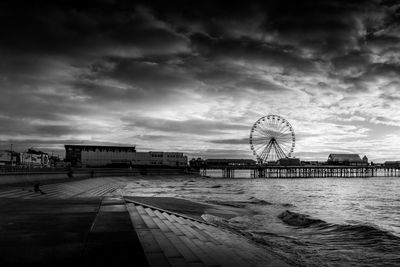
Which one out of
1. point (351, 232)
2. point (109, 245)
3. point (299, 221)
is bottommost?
point (299, 221)

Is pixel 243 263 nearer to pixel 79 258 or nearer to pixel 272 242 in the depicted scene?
pixel 79 258

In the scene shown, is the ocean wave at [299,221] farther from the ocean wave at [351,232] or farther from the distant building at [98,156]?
the distant building at [98,156]

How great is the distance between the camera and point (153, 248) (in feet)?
24.0

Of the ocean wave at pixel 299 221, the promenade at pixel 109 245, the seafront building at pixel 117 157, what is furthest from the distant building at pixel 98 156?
the promenade at pixel 109 245

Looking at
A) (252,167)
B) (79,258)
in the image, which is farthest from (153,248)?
(252,167)

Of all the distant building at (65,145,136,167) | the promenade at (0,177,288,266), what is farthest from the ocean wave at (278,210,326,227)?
the distant building at (65,145,136,167)

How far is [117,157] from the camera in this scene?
16588 centimetres

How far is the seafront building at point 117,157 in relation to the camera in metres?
161

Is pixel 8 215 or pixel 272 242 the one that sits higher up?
pixel 8 215

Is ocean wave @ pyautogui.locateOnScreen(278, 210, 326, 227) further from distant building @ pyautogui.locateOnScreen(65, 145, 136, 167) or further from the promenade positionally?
distant building @ pyautogui.locateOnScreen(65, 145, 136, 167)

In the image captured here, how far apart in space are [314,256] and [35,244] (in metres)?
8.14

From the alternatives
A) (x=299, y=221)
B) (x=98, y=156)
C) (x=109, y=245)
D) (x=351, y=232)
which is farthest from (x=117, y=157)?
(x=109, y=245)

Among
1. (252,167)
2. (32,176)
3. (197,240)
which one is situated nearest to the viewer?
(197,240)

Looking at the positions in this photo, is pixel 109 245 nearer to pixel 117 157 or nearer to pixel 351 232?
pixel 351 232
